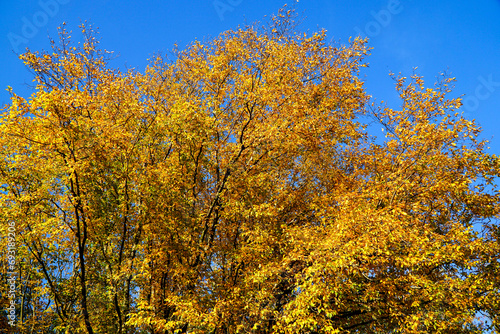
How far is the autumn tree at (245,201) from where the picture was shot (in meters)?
12.1

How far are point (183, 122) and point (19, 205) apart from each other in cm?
680

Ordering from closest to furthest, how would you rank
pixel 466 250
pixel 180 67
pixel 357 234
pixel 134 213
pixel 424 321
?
pixel 424 321
pixel 357 234
pixel 466 250
pixel 134 213
pixel 180 67

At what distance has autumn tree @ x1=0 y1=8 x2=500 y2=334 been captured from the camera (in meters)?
12.1

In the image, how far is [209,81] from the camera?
16.0m

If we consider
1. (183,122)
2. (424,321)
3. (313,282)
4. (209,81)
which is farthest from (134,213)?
(424,321)

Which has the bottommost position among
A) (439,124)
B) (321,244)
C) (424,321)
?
(424,321)

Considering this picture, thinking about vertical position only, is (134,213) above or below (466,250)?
above

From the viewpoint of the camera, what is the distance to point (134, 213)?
14391mm

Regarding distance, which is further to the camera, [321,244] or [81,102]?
[81,102]

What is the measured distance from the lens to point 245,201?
A: 48.8 ft

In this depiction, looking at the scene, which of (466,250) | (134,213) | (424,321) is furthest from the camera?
(134,213)

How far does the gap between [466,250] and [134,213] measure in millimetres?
12642

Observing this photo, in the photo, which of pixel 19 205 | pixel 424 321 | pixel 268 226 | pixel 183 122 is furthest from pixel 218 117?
pixel 424 321

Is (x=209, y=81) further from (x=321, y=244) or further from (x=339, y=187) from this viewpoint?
(x=321, y=244)
